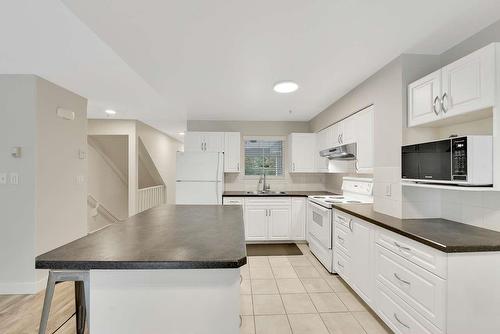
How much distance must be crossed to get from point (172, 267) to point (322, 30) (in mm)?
1866

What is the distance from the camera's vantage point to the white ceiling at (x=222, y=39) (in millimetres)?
1509

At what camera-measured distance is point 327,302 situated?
2.37m

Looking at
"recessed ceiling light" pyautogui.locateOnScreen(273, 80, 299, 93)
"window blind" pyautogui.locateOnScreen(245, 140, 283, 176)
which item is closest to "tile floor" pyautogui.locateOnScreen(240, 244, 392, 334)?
"window blind" pyautogui.locateOnScreen(245, 140, 283, 176)

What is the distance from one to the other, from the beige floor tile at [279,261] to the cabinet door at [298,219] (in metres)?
0.63

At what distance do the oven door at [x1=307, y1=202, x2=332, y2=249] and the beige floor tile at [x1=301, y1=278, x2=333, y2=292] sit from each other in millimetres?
436

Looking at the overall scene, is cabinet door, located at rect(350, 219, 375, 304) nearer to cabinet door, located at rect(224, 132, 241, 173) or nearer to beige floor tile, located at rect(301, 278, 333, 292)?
beige floor tile, located at rect(301, 278, 333, 292)

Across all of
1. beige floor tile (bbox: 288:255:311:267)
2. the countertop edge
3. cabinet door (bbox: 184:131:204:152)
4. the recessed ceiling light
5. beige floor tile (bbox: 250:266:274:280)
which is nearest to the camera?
the countertop edge

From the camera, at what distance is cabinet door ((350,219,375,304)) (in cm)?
214

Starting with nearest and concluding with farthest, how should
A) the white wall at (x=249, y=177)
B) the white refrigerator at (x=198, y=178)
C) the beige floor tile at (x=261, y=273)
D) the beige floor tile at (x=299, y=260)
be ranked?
the beige floor tile at (x=261, y=273)
the beige floor tile at (x=299, y=260)
the white refrigerator at (x=198, y=178)
the white wall at (x=249, y=177)

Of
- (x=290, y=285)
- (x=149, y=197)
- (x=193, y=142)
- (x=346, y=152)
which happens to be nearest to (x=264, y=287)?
(x=290, y=285)

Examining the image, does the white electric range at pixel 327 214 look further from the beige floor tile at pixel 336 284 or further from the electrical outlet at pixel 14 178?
the electrical outlet at pixel 14 178

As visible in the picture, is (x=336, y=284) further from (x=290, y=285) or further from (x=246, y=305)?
(x=246, y=305)

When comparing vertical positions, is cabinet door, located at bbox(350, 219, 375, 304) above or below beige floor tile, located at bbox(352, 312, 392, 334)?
above

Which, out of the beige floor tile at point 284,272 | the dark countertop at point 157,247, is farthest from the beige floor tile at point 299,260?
the dark countertop at point 157,247
